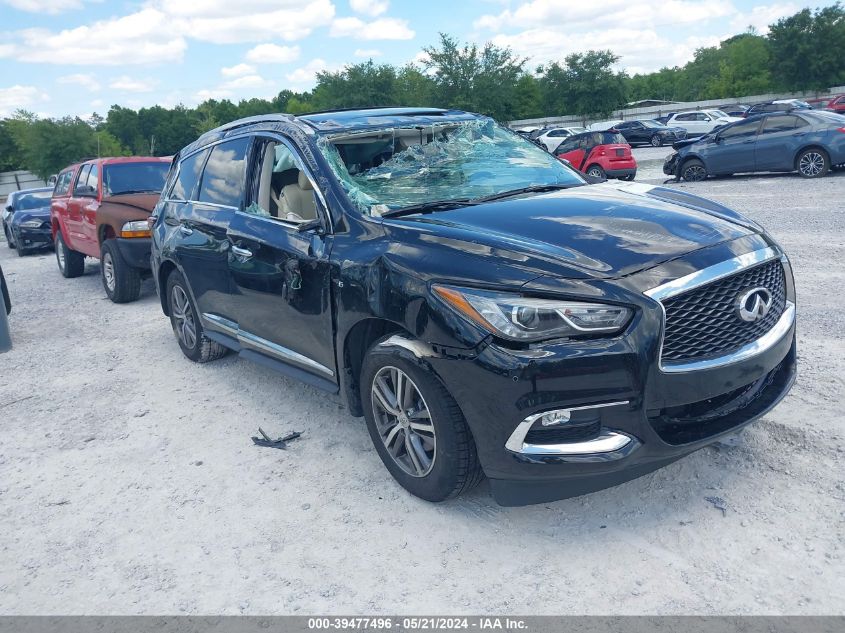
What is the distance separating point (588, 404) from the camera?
2.84 metres

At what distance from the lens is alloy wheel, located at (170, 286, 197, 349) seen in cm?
598

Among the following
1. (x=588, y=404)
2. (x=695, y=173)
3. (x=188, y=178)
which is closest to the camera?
(x=588, y=404)

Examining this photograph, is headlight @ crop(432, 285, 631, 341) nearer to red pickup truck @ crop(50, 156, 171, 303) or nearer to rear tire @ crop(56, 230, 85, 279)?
red pickup truck @ crop(50, 156, 171, 303)

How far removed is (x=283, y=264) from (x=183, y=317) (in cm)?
237

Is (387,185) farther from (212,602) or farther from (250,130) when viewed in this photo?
(212,602)

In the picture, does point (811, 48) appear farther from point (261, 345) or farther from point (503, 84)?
point (261, 345)

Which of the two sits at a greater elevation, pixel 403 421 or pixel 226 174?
pixel 226 174

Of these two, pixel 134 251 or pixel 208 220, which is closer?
pixel 208 220

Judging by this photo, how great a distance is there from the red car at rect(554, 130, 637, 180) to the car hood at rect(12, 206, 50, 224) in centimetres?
1264

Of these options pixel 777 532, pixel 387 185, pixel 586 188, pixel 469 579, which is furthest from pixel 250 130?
pixel 777 532

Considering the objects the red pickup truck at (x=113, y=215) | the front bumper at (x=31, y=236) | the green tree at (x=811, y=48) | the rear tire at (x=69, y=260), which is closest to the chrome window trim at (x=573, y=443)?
the red pickup truck at (x=113, y=215)

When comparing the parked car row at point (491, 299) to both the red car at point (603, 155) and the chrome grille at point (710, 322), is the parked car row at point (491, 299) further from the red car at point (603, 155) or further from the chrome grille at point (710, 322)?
the red car at point (603, 155)

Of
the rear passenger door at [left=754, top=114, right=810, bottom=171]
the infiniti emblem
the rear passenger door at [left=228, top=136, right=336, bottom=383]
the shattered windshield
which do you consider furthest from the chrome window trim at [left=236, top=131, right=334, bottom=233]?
the rear passenger door at [left=754, top=114, right=810, bottom=171]

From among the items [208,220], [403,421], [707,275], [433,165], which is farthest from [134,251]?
[707,275]
